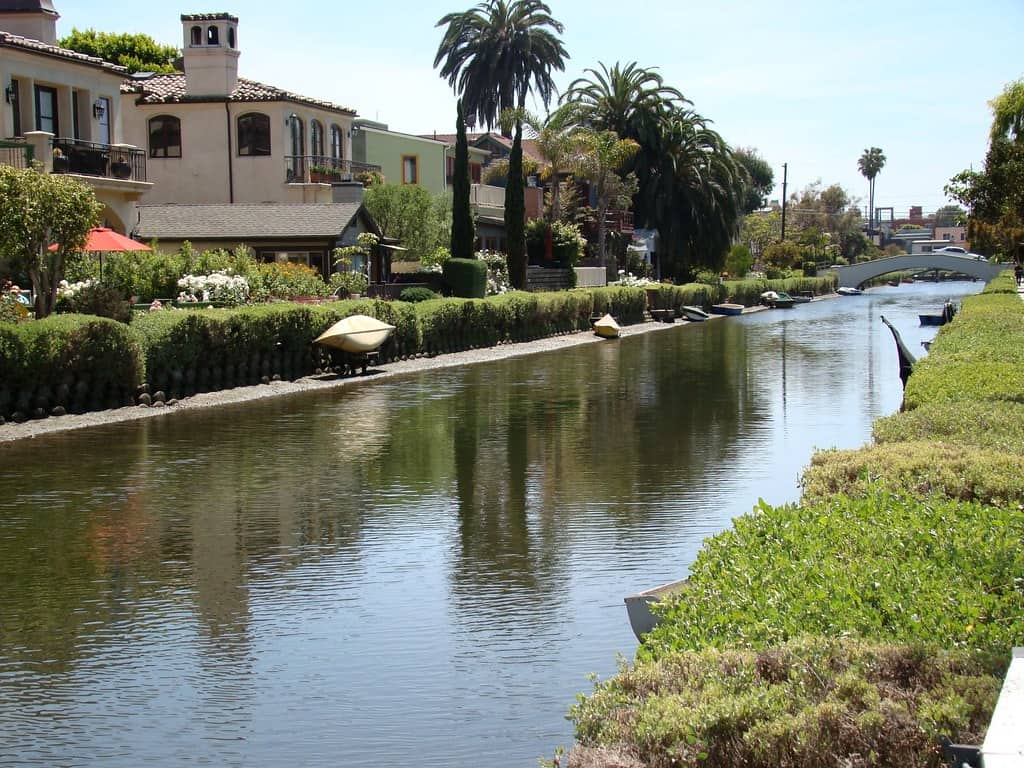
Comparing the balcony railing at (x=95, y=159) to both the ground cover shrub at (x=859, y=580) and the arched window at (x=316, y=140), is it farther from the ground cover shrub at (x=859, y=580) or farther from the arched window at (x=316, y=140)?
the ground cover shrub at (x=859, y=580)

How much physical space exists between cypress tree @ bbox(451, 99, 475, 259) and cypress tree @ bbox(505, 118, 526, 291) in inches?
198

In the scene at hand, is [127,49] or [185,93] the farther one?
[127,49]

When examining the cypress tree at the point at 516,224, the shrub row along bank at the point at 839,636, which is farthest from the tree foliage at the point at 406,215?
the shrub row along bank at the point at 839,636

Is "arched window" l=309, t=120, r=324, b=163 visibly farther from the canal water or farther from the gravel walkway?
the canal water

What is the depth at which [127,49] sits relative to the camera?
212ft

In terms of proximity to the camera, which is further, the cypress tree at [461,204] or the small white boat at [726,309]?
the small white boat at [726,309]

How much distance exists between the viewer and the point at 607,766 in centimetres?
445

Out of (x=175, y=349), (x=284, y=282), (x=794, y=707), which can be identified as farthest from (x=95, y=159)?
(x=794, y=707)

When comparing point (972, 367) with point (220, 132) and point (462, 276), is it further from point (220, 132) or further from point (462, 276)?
point (220, 132)

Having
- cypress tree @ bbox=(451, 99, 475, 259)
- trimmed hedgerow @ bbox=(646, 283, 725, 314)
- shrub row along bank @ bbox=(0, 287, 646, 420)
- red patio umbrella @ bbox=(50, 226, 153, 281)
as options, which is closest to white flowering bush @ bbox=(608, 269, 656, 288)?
trimmed hedgerow @ bbox=(646, 283, 725, 314)

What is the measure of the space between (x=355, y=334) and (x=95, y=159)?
13.1 m

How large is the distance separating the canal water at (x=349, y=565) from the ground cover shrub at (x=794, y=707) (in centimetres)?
170

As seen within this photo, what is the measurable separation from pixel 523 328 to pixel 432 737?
117 ft

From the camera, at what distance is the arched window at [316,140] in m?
49.0
